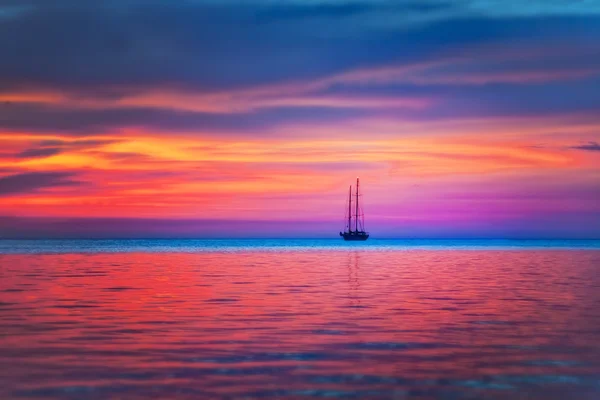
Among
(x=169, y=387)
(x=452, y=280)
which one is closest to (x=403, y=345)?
(x=169, y=387)

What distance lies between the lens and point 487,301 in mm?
32281

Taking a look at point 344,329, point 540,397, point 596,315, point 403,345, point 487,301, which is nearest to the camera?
point 540,397

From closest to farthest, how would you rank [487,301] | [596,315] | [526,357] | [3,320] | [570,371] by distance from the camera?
[570,371] < [526,357] < [3,320] < [596,315] < [487,301]

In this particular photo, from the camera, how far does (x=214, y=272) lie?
51.6 meters

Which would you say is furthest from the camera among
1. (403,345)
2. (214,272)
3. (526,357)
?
(214,272)

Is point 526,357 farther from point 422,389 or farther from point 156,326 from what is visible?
point 156,326

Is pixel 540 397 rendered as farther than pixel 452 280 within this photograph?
No

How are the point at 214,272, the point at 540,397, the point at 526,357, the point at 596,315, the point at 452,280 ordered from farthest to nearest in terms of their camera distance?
the point at 214,272 → the point at 452,280 → the point at 596,315 → the point at 526,357 → the point at 540,397

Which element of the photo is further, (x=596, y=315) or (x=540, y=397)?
(x=596, y=315)

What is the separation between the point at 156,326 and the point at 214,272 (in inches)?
1091

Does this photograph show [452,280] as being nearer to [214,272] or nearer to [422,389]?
[214,272]

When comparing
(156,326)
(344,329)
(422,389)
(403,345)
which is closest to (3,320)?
(156,326)

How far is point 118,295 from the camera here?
33.9 meters

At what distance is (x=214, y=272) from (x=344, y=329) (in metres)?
29.1
